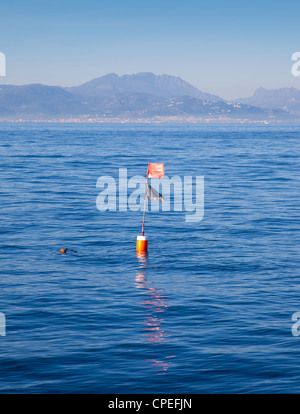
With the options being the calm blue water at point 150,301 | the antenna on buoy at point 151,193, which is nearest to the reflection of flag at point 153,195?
the antenna on buoy at point 151,193

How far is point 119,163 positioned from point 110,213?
44511mm

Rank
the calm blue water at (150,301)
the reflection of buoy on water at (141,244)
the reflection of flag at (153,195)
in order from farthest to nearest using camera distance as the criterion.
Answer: the reflection of flag at (153,195) → the reflection of buoy on water at (141,244) → the calm blue water at (150,301)

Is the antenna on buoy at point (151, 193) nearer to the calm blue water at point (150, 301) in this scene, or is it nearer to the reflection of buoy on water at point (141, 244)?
the reflection of buoy on water at point (141, 244)

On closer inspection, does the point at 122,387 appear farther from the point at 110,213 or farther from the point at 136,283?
the point at 110,213

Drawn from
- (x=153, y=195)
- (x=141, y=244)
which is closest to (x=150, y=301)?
(x=141, y=244)

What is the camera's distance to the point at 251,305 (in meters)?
19.7

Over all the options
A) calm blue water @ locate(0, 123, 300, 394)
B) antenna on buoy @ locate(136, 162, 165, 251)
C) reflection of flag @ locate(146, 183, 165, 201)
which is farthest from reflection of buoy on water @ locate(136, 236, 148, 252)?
reflection of flag @ locate(146, 183, 165, 201)

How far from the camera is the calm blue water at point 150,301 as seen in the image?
14.4 meters

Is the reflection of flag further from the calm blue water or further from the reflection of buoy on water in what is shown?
the calm blue water

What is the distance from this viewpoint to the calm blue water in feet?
47.2

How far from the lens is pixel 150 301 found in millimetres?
20219

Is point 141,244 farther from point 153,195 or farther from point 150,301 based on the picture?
point 150,301

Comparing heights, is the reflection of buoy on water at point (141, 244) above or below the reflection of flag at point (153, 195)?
below
